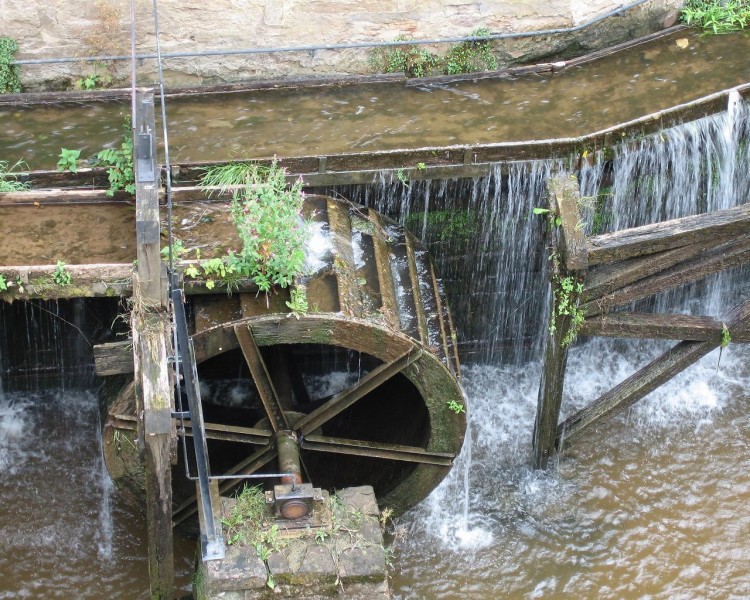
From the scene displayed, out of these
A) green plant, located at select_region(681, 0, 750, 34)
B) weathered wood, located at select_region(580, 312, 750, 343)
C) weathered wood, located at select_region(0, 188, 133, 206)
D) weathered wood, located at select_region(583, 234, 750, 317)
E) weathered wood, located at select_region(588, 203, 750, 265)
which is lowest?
weathered wood, located at select_region(580, 312, 750, 343)

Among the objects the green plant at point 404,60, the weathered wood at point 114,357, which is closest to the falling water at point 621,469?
the green plant at point 404,60

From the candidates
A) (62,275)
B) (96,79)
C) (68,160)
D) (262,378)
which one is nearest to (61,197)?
(68,160)

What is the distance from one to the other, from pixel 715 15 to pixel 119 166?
5.84 metres

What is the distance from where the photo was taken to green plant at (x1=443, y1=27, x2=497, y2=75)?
33.4 ft

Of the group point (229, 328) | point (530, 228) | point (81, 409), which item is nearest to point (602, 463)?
point (530, 228)

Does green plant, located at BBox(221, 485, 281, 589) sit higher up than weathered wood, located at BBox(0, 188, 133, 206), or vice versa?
weathered wood, located at BBox(0, 188, 133, 206)

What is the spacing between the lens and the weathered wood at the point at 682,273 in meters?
7.76

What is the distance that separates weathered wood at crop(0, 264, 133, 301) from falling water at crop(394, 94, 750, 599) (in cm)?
282

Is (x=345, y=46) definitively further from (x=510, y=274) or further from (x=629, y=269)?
(x=629, y=269)

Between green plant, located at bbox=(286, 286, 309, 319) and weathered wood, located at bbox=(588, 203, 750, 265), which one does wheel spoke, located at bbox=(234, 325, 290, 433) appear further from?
weathered wood, located at bbox=(588, 203, 750, 265)

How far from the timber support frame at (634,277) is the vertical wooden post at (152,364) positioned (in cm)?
267

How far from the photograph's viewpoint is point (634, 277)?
7.67 metres

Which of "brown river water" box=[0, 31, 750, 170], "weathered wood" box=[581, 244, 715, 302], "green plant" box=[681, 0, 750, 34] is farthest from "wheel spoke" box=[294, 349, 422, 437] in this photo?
"green plant" box=[681, 0, 750, 34]

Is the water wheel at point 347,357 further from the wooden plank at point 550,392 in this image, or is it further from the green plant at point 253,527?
the green plant at point 253,527
